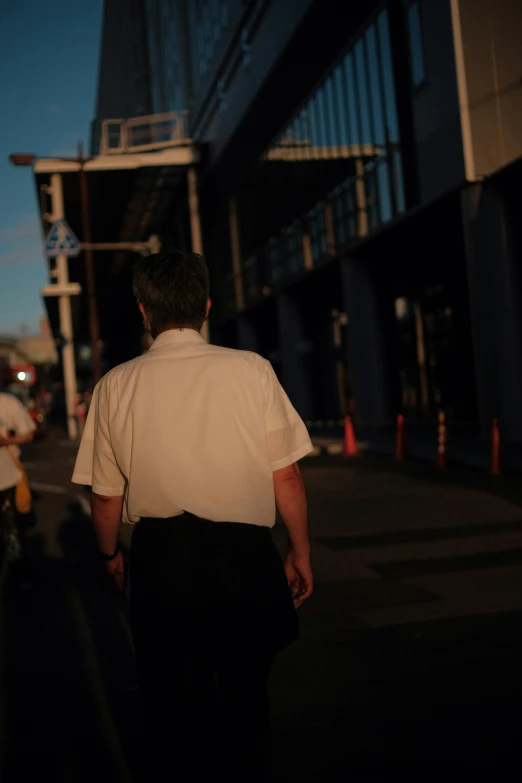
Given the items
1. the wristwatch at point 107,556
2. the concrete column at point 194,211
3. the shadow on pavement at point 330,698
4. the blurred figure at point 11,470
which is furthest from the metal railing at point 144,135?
the wristwatch at point 107,556

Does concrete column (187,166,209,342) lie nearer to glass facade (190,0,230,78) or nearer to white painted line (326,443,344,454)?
glass facade (190,0,230,78)

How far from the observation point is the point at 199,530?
2.88 m

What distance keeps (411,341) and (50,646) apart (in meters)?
25.6

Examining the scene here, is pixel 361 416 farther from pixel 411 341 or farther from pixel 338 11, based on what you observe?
pixel 338 11

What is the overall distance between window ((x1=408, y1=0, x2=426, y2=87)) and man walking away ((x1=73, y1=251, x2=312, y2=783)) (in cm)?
2066

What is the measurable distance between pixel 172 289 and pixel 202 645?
3.43 ft

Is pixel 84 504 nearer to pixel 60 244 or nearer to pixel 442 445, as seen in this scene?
pixel 442 445

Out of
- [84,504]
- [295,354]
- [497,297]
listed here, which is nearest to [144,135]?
[295,354]

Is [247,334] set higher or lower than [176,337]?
higher

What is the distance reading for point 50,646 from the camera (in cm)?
615

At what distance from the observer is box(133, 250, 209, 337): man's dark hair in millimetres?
3057

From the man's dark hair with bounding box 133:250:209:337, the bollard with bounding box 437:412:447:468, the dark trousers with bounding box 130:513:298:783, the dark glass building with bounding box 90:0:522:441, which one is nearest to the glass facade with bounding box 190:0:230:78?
the dark glass building with bounding box 90:0:522:441

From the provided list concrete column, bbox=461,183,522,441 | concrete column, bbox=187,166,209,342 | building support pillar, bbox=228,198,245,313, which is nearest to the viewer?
concrete column, bbox=461,183,522,441

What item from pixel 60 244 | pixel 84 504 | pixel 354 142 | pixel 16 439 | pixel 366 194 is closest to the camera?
pixel 16 439
